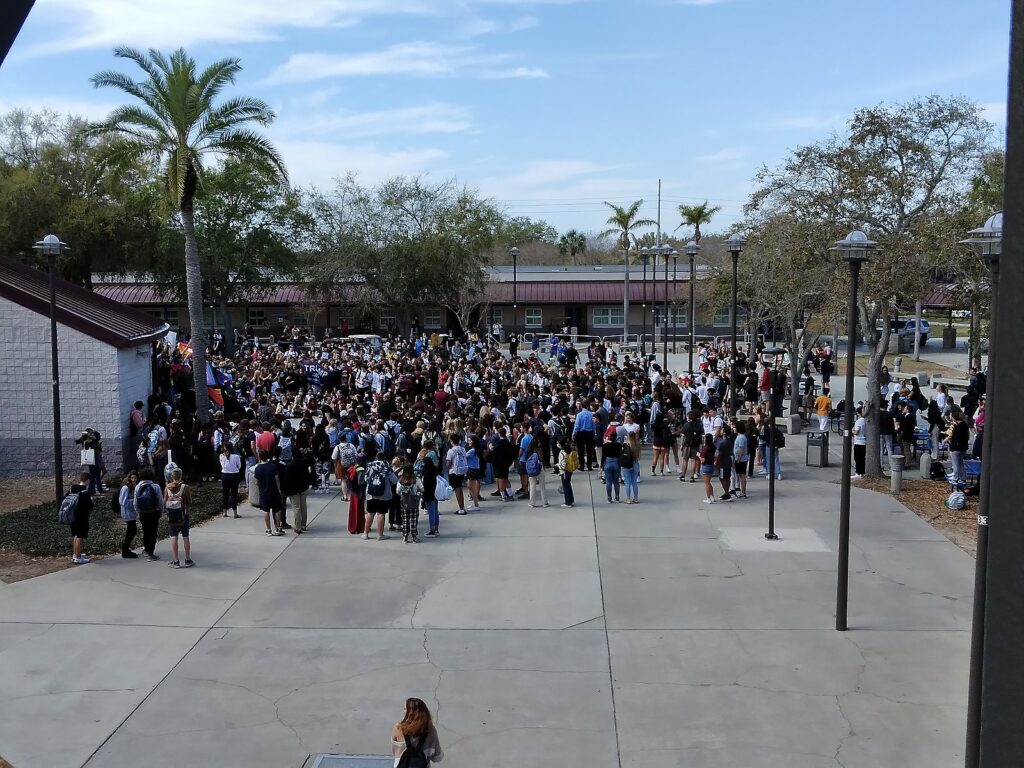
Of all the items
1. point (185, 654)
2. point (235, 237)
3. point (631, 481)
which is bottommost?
point (185, 654)

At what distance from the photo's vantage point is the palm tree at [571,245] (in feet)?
341

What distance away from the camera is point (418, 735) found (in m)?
7.14

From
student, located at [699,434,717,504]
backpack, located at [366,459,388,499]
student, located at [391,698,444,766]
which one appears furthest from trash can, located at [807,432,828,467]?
student, located at [391,698,444,766]

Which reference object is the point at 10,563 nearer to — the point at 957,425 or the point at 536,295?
the point at 957,425

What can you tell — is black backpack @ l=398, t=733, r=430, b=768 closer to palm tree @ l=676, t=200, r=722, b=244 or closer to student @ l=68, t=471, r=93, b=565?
student @ l=68, t=471, r=93, b=565

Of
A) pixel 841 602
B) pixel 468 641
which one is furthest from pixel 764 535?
pixel 468 641

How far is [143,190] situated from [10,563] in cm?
3539

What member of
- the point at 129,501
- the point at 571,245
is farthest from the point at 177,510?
the point at 571,245

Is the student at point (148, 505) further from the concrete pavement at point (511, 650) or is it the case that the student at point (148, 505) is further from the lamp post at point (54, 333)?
the lamp post at point (54, 333)

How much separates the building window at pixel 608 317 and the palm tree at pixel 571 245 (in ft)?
138

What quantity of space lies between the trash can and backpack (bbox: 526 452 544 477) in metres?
7.30

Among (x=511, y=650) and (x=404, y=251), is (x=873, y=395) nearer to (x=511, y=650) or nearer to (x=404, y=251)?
(x=511, y=650)

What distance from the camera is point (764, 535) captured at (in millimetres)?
15836

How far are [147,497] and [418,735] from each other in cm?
850
